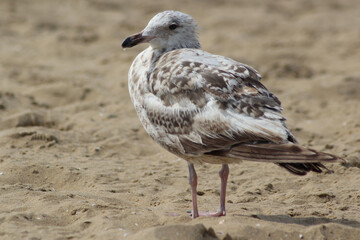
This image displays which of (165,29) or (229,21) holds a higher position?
(165,29)

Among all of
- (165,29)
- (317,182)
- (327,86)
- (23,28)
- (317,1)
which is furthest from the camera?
(317,1)

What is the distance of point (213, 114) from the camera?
4.96 meters

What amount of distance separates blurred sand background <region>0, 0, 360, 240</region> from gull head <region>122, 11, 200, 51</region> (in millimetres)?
1386

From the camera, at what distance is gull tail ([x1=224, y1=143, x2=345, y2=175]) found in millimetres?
4477

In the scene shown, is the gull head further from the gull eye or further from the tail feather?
the tail feather

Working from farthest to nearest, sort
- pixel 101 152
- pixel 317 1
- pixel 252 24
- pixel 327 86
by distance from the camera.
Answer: pixel 317 1, pixel 252 24, pixel 327 86, pixel 101 152

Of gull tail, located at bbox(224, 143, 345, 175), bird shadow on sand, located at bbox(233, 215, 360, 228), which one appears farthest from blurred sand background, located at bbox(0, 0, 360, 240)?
gull tail, located at bbox(224, 143, 345, 175)

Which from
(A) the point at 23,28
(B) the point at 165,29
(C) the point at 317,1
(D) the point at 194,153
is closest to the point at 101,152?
(B) the point at 165,29

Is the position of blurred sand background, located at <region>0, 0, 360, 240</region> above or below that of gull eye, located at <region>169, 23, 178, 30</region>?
below

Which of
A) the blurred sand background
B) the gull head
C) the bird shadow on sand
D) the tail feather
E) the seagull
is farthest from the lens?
the gull head

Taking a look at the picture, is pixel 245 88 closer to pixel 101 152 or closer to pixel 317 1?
pixel 101 152

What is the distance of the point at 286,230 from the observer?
4715 mm

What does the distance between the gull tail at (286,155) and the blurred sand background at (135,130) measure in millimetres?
469

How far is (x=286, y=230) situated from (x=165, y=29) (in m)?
2.32
